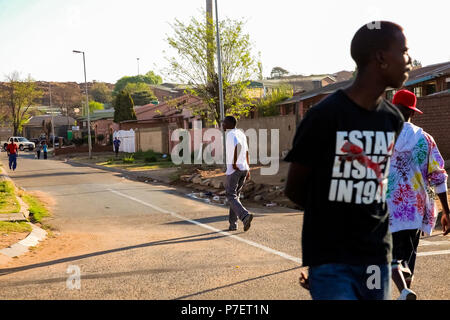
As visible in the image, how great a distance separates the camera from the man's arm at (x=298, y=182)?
2.69 metres

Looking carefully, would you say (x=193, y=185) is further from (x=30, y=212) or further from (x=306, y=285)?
(x=306, y=285)

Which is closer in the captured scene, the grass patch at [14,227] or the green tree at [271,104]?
the grass patch at [14,227]

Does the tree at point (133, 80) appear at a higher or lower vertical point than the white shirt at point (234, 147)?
higher

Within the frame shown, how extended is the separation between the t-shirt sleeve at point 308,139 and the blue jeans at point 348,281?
1.71 feet

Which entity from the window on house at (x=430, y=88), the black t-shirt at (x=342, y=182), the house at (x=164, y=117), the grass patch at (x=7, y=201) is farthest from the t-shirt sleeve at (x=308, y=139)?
the house at (x=164, y=117)

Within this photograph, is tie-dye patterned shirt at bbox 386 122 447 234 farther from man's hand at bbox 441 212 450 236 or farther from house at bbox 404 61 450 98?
house at bbox 404 61 450 98

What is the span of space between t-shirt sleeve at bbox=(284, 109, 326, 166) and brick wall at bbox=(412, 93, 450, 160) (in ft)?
50.3

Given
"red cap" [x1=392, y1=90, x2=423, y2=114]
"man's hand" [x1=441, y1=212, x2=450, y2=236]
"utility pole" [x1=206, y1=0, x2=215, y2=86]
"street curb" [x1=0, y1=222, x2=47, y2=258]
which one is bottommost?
"street curb" [x1=0, y1=222, x2=47, y2=258]

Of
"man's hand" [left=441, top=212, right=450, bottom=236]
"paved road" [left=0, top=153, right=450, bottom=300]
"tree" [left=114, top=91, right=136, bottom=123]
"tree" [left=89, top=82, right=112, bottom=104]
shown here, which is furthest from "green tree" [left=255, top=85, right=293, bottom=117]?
"tree" [left=89, top=82, right=112, bottom=104]

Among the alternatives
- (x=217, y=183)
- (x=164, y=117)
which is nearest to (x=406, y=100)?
(x=217, y=183)

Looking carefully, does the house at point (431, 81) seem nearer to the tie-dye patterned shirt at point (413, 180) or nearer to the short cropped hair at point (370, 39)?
the tie-dye patterned shirt at point (413, 180)

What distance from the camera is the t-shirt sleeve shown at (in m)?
2.60
